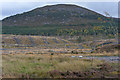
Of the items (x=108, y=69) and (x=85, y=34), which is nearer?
(x=108, y=69)

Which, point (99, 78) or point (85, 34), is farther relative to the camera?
point (85, 34)

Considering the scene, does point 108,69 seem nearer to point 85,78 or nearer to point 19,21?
point 85,78

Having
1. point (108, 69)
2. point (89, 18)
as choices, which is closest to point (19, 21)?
point (89, 18)

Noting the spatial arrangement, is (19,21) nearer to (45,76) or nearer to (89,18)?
(89,18)

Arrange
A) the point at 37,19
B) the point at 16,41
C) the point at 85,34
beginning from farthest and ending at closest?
1. the point at 37,19
2. the point at 85,34
3. the point at 16,41

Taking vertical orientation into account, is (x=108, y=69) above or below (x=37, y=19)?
below

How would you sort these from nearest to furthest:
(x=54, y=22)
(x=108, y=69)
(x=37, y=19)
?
(x=108, y=69), (x=54, y=22), (x=37, y=19)

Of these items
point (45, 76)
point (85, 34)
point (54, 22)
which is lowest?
point (45, 76)

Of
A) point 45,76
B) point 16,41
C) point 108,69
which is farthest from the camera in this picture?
point 16,41

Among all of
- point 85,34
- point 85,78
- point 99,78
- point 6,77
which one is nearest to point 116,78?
point 99,78
